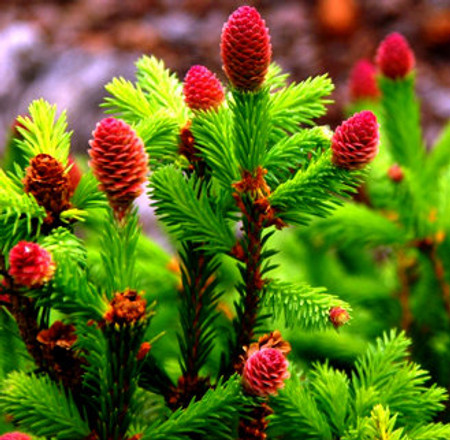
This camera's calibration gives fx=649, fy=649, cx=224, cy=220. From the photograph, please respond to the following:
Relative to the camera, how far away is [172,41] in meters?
3.14

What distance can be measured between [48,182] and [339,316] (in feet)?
0.96

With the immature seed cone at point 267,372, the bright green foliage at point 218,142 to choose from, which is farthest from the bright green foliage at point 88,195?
the immature seed cone at point 267,372

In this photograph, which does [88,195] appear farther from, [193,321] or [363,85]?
[363,85]

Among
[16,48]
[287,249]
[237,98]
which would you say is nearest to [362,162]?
[237,98]

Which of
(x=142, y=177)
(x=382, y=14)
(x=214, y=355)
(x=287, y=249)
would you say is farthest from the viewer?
(x=382, y=14)

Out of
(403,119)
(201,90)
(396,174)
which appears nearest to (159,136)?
(201,90)

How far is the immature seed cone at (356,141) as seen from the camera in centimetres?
56

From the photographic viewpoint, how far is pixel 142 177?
1.80 ft

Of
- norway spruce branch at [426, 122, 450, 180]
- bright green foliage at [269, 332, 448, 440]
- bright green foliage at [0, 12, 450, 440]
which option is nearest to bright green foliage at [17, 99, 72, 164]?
bright green foliage at [0, 12, 450, 440]

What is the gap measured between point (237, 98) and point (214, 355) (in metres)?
0.46

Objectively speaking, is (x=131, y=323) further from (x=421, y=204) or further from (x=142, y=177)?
(x=421, y=204)

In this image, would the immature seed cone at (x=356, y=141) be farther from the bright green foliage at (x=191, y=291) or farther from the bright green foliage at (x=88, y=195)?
the bright green foliage at (x=88, y=195)

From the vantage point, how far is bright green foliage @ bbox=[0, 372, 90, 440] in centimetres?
57

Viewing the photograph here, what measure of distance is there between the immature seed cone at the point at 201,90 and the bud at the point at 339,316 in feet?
0.75
